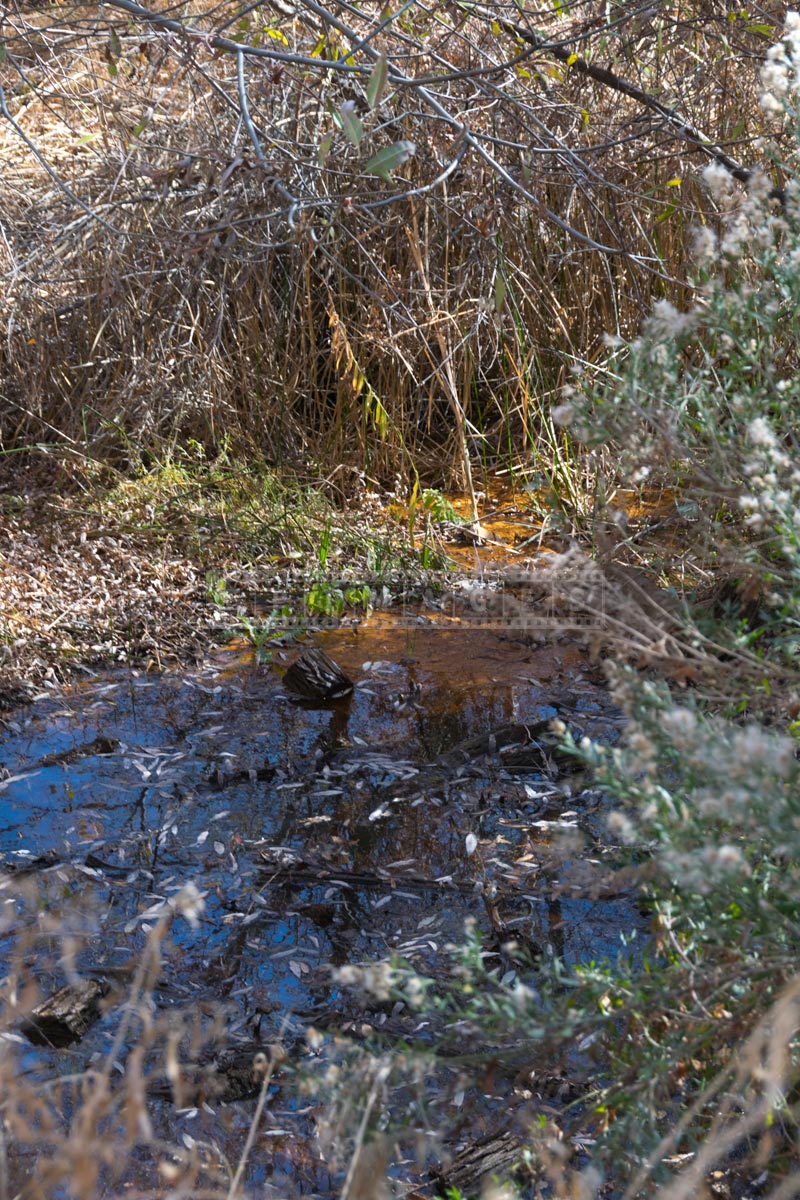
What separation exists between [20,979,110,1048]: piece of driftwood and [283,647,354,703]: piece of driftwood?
172 centimetres

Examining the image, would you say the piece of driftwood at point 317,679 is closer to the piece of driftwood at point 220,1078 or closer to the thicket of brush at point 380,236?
the thicket of brush at point 380,236

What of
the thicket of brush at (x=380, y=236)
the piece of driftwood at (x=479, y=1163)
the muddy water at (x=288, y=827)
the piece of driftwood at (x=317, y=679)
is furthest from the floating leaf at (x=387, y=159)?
the piece of driftwood at (x=479, y=1163)

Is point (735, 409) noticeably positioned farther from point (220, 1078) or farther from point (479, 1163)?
point (220, 1078)

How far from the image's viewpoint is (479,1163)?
7.30 ft

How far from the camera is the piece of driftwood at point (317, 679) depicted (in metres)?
4.27

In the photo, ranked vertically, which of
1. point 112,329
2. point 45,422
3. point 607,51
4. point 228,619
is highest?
point 607,51

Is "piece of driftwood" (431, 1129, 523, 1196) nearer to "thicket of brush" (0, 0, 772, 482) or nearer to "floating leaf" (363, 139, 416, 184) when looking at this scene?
"floating leaf" (363, 139, 416, 184)

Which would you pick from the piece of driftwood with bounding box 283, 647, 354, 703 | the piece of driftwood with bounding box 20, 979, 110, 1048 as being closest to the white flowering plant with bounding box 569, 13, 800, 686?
the piece of driftwood with bounding box 20, 979, 110, 1048

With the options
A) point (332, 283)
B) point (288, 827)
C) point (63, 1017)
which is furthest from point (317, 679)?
point (332, 283)

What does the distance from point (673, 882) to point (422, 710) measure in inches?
91.6

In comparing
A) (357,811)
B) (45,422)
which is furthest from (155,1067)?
(45,422)

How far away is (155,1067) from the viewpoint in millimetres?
2549

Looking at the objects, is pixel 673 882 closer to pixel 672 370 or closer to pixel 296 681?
pixel 672 370

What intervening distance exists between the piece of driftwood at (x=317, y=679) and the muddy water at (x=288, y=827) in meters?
0.07
